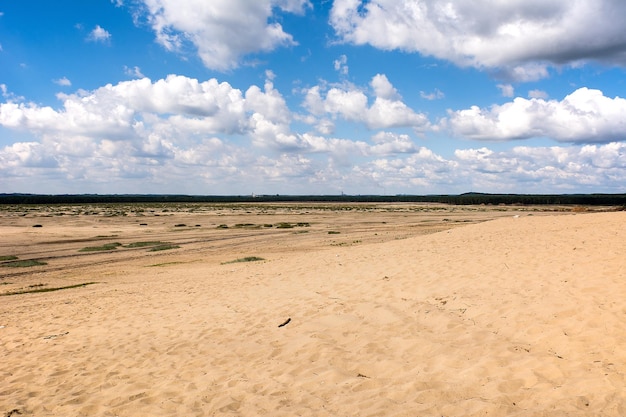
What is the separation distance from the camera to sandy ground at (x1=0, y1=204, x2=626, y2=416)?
233 inches

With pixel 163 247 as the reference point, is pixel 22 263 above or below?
below

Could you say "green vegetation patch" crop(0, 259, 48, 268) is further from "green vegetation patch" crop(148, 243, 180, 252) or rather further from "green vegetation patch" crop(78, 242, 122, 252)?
"green vegetation patch" crop(148, 243, 180, 252)

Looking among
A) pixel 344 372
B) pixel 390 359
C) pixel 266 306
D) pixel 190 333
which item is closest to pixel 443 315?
pixel 390 359

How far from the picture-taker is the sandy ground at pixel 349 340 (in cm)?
593

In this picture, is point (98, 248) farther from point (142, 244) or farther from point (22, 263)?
point (22, 263)

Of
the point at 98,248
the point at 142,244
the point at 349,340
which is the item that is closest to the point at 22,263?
the point at 98,248

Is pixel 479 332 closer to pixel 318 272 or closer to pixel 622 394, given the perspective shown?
pixel 622 394

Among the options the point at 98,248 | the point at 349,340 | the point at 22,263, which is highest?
the point at 349,340

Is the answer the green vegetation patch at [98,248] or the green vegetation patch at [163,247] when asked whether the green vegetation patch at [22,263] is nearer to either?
the green vegetation patch at [98,248]

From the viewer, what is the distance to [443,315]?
9.12 metres

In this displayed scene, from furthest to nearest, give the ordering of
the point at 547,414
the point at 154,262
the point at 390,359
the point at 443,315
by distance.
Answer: the point at 154,262, the point at 443,315, the point at 390,359, the point at 547,414

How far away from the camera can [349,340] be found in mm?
8406

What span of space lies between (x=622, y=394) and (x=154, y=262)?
974 inches

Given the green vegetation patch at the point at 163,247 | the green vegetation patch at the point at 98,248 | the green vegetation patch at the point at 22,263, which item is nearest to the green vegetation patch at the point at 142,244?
the green vegetation patch at the point at 98,248
